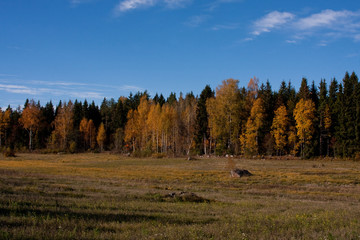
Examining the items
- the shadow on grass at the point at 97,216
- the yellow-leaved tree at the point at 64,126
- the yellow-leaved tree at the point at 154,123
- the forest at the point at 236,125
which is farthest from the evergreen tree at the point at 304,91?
the yellow-leaved tree at the point at 64,126

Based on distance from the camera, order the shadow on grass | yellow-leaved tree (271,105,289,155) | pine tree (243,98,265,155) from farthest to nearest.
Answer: pine tree (243,98,265,155), yellow-leaved tree (271,105,289,155), the shadow on grass

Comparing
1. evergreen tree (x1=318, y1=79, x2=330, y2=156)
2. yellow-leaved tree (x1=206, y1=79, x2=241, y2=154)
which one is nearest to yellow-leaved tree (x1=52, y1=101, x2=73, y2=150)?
yellow-leaved tree (x1=206, y1=79, x2=241, y2=154)

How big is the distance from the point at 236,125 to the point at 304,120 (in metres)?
15.9

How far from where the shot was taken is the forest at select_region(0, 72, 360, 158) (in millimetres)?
67125

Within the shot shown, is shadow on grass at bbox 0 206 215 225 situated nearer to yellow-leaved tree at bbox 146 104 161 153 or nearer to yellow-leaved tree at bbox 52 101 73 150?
yellow-leaved tree at bbox 146 104 161 153

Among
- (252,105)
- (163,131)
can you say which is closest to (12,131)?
(163,131)

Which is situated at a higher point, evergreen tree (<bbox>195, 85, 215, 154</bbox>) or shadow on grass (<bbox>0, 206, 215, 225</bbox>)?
evergreen tree (<bbox>195, 85, 215, 154</bbox>)

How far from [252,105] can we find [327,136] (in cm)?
1901

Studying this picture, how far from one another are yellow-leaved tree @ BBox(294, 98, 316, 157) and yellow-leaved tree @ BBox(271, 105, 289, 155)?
263 cm

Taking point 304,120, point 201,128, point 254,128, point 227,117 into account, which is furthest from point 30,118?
point 304,120

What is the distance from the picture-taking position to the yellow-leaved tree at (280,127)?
68375 millimetres

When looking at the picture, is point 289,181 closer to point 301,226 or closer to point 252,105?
point 301,226

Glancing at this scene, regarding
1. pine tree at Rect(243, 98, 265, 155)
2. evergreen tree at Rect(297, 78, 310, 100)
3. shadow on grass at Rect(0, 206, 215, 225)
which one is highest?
evergreen tree at Rect(297, 78, 310, 100)

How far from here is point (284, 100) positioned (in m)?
80.1
